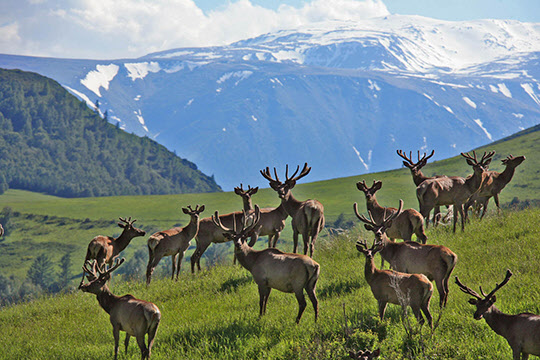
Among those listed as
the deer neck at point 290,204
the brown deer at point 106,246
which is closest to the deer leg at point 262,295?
the deer neck at point 290,204

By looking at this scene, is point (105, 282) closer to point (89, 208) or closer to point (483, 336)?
point (483, 336)

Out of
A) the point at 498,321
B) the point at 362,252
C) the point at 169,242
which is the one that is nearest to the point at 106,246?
the point at 169,242

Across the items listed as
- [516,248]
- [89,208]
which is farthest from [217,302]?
[89,208]

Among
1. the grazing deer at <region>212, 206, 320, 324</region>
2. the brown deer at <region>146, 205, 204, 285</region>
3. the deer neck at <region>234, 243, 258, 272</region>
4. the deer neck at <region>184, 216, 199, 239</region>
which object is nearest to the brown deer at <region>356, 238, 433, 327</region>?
the grazing deer at <region>212, 206, 320, 324</region>

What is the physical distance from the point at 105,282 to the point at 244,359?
3.53 metres

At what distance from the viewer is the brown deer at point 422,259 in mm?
11039

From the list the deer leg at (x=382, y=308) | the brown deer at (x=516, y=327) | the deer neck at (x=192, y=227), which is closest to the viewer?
the brown deer at (x=516, y=327)

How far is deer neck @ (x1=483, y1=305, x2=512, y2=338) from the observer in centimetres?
840

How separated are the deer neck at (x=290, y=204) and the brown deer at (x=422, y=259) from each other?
496 centimetres

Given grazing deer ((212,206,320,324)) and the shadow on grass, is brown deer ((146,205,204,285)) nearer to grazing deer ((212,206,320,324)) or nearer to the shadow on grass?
grazing deer ((212,206,320,324))

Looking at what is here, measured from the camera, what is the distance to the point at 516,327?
8.22 m

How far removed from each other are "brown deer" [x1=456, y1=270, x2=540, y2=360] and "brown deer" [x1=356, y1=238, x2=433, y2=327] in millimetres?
1358

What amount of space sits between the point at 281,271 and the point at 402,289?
262 cm

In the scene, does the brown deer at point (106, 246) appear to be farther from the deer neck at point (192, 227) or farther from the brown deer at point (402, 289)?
the brown deer at point (402, 289)
